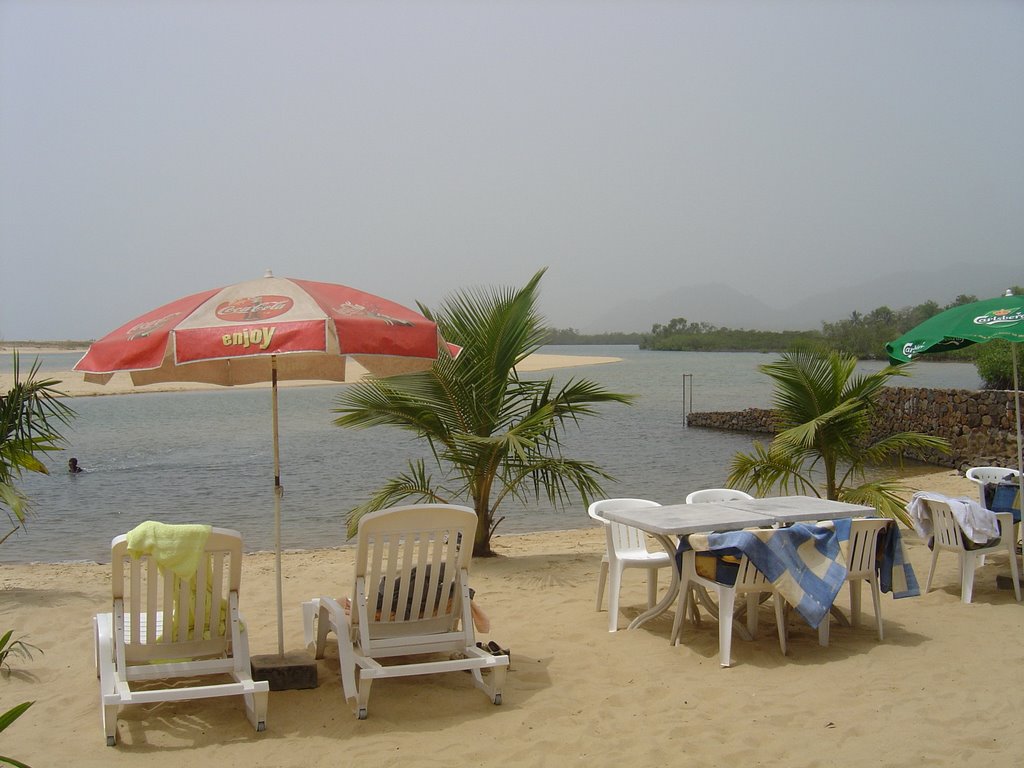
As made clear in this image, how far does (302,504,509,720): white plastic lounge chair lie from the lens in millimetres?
4402

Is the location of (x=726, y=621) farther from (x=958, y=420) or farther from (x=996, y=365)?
(x=996, y=365)

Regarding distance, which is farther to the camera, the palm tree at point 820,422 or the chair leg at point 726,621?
the palm tree at point 820,422

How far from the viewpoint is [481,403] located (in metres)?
8.38

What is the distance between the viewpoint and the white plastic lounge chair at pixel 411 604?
173 inches

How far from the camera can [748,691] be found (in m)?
4.65

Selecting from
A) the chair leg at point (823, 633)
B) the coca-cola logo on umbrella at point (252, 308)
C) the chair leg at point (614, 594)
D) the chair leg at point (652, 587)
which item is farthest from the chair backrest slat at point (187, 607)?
the chair leg at point (823, 633)

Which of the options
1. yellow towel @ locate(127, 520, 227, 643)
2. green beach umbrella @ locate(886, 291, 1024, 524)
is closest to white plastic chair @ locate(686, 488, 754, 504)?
green beach umbrella @ locate(886, 291, 1024, 524)

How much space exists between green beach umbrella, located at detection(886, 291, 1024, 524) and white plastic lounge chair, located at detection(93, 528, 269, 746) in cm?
493

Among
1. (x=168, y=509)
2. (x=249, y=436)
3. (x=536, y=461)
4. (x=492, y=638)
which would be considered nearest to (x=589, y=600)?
(x=492, y=638)

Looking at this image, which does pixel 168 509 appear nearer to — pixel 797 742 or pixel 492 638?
pixel 492 638

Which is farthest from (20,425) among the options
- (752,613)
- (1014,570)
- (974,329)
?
(1014,570)

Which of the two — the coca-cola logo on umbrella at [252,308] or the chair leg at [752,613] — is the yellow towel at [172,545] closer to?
the coca-cola logo on umbrella at [252,308]

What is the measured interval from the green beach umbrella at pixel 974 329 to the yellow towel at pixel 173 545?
4983 millimetres

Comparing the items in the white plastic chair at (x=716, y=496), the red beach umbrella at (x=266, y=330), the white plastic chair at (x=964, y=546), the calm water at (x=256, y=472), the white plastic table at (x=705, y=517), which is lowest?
the calm water at (x=256, y=472)
